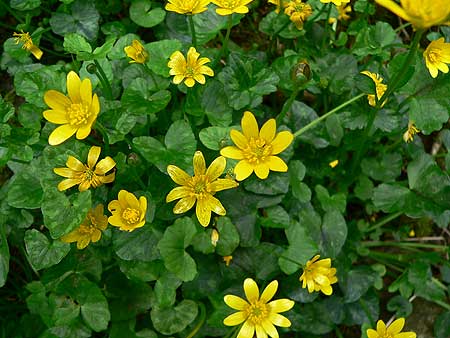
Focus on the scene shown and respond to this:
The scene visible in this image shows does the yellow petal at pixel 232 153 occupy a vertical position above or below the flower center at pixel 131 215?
above

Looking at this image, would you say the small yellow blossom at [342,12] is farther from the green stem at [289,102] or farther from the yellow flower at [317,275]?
the yellow flower at [317,275]

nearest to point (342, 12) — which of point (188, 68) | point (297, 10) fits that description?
point (297, 10)

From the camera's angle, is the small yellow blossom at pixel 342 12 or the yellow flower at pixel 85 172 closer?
the yellow flower at pixel 85 172

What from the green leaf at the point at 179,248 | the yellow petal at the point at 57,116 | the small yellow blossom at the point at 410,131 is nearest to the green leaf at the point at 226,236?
the green leaf at the point at 179,248

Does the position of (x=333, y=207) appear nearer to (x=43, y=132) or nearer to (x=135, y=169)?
(x=135, y=169)

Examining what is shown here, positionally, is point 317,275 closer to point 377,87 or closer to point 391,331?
point 391,331

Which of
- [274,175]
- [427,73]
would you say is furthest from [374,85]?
[274,175]
